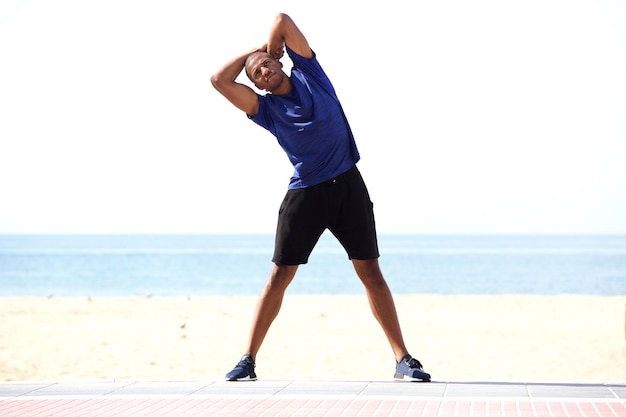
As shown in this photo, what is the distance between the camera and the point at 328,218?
5188 mm

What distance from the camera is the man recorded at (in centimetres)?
502

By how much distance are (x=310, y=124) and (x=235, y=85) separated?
0.49 metres

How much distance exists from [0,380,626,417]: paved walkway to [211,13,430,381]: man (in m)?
0.34

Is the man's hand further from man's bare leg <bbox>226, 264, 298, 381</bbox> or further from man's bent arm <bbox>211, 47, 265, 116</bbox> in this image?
man's bare leg <bbox>226, 264, 298, 381</bbox>

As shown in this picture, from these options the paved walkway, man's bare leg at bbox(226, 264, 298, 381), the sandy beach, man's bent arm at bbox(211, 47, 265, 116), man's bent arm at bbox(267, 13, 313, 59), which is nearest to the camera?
the paved walkway

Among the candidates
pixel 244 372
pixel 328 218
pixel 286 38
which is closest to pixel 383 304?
pixel 328 218

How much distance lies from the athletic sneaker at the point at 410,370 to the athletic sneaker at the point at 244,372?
0.83 meters

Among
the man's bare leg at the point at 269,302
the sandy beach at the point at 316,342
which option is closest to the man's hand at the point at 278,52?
the man's bare leg at the point at 269,302

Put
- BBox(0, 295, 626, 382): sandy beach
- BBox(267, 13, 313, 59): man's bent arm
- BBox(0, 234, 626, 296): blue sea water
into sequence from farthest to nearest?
BBox(0, 234, 626, 296): blue sea water → BBox(0, 295, 626, 382): sandy beach → BBox(267, 13, 313, 59): man's bent arm

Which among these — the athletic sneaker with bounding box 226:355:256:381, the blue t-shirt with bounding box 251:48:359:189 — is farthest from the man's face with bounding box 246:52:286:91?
the athletic sneaker with bounding box 226:355:256:381

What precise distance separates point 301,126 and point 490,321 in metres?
12.2

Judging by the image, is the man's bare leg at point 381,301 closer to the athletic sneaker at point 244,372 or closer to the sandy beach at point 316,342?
the athletic sneaker at point 244,372

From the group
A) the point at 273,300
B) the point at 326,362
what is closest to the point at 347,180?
the point at 273,300

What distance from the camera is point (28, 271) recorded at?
57188mm
